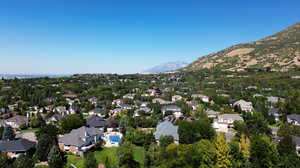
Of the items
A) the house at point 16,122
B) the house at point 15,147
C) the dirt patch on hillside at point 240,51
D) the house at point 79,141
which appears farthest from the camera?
the dirt patch on hillside at point 240,51

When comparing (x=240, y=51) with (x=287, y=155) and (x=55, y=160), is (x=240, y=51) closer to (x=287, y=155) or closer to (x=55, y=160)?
(x=287, y=155)

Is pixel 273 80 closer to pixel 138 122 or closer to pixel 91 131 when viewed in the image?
pixel 138 122

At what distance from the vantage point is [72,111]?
5284 centimetres

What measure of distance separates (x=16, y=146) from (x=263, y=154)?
2987cm

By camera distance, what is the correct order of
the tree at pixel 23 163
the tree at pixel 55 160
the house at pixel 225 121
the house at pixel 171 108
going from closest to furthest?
1. the tree at pixel 23 163
2. the tree at pixel 55 160
3. the house at pixel 225 121
4. the house at pixel 171 108

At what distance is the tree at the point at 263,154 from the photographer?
63.6 ft

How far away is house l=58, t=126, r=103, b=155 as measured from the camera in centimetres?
2672

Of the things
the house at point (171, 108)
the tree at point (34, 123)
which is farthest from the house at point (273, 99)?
the tree at point (34, 123)

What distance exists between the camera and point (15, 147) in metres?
25.3

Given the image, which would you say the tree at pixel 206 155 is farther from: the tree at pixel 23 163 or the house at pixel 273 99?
the house at pixel 273 99

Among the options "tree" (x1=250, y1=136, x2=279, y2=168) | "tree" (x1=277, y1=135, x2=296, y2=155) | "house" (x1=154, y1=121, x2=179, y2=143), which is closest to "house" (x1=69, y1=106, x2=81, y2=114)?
"house" (x1=154, y1=121, x2=179, y2=143)

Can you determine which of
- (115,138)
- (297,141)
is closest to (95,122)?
(115,138)

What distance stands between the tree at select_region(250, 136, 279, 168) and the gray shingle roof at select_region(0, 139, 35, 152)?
27.6 meters

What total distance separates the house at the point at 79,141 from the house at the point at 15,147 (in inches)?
163
